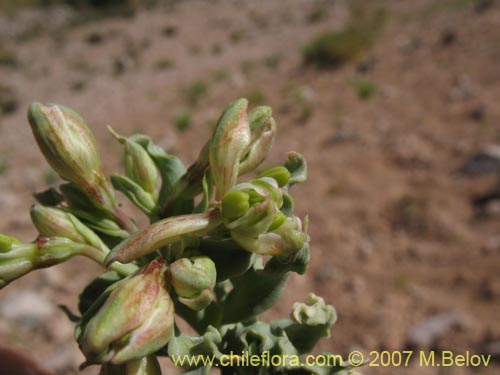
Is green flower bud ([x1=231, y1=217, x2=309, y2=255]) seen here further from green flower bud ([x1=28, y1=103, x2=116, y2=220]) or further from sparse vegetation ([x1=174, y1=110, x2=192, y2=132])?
sparse vegetation ([x1=174, y1=110, x2=192, y2=132])

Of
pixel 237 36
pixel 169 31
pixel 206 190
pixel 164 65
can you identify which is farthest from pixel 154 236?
pixel 169 31

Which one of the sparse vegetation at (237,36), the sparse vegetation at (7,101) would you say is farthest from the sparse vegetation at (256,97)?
the sparse vegetation at (7,101)

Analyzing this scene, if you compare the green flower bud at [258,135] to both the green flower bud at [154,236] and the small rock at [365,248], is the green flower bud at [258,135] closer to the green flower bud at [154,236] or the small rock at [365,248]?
the green flower bud at [154,236]

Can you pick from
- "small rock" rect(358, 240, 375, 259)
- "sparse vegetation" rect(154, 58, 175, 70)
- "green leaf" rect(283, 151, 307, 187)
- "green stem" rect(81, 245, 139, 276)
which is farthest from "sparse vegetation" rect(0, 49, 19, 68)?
"green leaf" rect(283, 151, 307, 187)

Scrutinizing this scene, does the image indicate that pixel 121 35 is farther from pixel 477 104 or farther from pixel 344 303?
pixel 344 303

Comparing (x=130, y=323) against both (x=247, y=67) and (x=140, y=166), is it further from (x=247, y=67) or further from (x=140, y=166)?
(x=247, y=67)

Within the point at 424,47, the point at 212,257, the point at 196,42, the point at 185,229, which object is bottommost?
the point at 196,42

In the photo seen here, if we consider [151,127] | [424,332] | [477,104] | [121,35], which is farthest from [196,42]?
[424,332]
